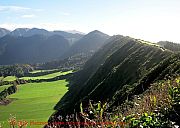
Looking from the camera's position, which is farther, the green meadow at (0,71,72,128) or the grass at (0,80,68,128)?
the grass at (0,80,68,128)

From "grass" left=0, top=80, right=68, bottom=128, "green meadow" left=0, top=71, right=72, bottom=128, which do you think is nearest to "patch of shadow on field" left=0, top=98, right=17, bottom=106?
"green meadow" left=0, top=71, right=72, bottom=128

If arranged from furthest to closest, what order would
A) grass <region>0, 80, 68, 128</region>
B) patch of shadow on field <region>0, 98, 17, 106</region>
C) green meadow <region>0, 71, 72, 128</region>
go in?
1. patch of shadow on field <region>0, 98, 17, 106</region>
2. grass <region>0, 80, 68, 128</region>
3. green meadow <region>0, 71, 72, 128</region>

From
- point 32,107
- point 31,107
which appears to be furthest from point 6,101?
point 32,107

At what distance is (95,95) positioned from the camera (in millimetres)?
85938

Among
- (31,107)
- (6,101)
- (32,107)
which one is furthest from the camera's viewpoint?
(6,101)

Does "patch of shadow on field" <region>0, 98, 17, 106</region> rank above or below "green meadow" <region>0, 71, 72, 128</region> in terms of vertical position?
below

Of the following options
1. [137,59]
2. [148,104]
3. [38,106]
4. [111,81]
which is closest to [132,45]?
[137,59]

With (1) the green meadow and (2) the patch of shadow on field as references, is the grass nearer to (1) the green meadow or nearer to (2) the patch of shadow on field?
(1) the green meadow

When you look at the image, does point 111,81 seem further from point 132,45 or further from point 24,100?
point 24,100

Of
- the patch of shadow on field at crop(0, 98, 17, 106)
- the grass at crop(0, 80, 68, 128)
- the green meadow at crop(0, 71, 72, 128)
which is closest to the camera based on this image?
the green meadow at crop(0, 71, 72, 128)

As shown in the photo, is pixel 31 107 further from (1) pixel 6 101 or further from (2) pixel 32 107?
(1) pixel 6 101

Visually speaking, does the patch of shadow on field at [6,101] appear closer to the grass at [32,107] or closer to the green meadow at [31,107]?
the green meadow at [31,107]

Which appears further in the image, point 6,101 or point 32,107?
point 6,101

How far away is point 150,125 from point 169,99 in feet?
6.74
